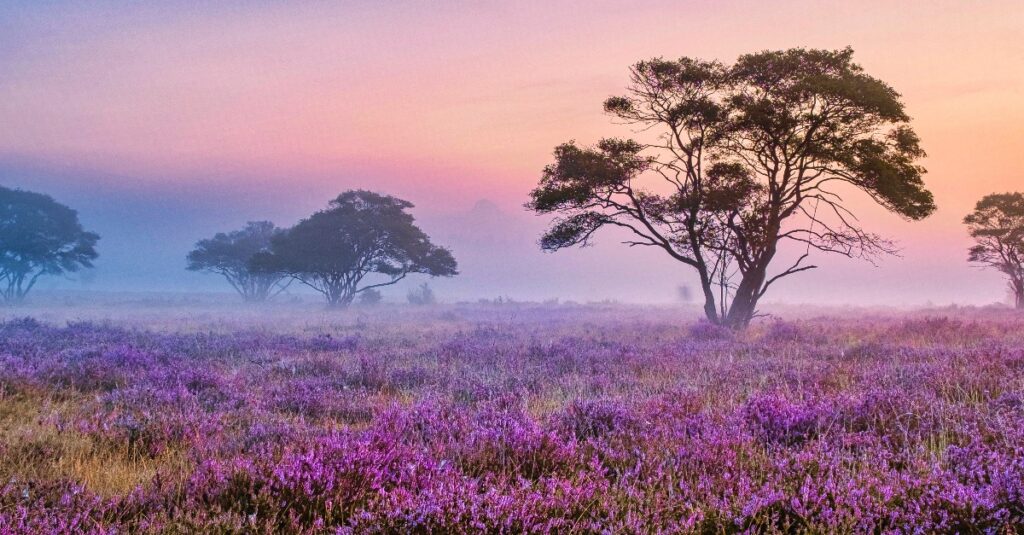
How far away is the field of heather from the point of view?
8.90 feet

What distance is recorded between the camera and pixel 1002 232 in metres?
38.5

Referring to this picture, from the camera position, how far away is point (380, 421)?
4793 mm

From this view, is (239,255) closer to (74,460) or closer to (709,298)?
(709,298)

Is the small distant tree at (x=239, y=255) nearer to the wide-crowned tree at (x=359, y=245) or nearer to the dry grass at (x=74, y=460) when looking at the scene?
the wide-crowned tree at (x=359, y=245)

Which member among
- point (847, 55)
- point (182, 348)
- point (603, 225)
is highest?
point (847, 55)

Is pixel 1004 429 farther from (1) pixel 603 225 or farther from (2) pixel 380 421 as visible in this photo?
A: (1) pixel 603 225

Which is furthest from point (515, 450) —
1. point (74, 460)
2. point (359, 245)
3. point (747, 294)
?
point (359, 245)

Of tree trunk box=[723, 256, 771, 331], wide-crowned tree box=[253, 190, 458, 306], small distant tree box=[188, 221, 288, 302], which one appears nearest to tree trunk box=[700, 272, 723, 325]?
tree trunk box=[723, 256, 771, 331]

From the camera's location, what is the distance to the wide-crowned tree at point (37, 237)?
47.8m

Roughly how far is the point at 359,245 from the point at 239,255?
23.4 meters

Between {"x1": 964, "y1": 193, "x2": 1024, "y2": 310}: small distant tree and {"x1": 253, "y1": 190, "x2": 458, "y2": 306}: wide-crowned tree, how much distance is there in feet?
124

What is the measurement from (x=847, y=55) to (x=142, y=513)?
2144cm

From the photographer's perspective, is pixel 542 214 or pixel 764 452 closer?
pixel 764 452

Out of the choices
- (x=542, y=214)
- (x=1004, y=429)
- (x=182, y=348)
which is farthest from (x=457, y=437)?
(x=542, y=214)
